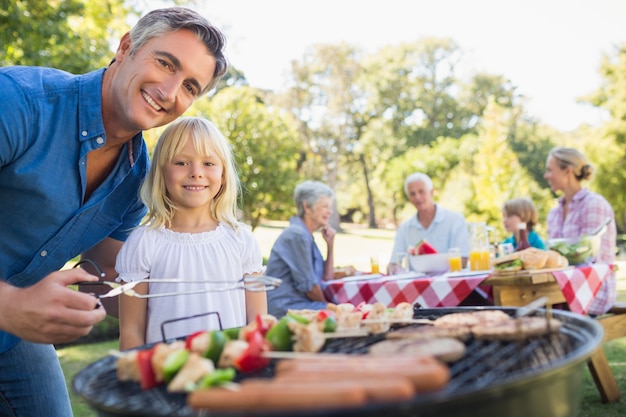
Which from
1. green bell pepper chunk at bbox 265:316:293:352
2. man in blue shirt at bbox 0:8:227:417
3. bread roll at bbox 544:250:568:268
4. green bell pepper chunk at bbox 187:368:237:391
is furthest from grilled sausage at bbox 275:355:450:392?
bread roll at bbox 544:250:568:268

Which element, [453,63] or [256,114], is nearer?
[256,114]

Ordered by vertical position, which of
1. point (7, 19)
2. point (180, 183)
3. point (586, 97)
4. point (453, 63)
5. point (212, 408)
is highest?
point (453, 63)

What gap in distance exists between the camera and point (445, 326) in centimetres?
173

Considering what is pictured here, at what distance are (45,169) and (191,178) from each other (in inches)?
26.7

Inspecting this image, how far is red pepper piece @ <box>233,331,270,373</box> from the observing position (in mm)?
1462

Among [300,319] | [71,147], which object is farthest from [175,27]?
[300,319]

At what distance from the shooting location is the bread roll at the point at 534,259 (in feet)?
14.6

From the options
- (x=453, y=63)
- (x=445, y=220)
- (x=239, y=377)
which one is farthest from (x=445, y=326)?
(x=453, y=63)

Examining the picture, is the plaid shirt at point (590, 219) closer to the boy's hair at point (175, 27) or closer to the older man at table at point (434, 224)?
the older man at table at point (434, 224)

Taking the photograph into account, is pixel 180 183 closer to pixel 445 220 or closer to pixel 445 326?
pixel 445 326

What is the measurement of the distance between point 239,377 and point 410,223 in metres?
5.37

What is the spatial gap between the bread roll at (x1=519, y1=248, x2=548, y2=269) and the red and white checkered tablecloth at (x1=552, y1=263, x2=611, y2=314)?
0.19m

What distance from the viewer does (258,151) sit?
53.2 feet

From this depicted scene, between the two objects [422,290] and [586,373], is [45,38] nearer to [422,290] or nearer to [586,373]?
[422,290]
